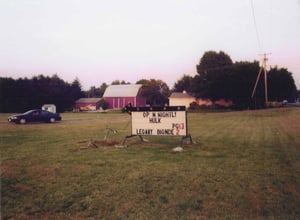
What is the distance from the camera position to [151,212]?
178 inches

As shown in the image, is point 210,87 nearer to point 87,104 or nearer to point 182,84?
point 87,104

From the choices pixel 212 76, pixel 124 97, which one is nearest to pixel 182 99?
pixel 212 76

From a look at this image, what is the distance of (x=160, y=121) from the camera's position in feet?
38.3

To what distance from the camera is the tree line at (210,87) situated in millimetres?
55688

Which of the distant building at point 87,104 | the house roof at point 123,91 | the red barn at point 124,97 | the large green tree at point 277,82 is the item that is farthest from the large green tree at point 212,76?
the distant building at point 87,104

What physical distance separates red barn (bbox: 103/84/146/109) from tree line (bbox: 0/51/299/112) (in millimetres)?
11790

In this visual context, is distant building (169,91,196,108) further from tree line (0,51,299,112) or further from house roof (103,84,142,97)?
house roof (103,84,142,97)

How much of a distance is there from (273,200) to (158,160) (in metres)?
3.99

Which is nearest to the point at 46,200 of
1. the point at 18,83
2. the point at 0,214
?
the point at 0,214

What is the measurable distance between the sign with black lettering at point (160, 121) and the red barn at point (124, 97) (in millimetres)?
68579

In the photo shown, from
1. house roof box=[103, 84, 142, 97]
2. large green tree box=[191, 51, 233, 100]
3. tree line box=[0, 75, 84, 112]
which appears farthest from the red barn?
large green tree box=[191, 51, 233, 100]

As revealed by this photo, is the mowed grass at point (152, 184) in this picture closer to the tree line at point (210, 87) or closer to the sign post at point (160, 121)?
the sign post at point (160, 121)

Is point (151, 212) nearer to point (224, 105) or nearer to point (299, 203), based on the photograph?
point (299, 203)

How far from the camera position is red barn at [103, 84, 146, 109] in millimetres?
81312
